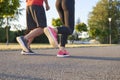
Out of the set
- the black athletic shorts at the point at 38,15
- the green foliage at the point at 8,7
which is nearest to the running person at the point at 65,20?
the black athletic shorts at the point at 38,15

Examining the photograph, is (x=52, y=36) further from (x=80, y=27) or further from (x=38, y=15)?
(x=80, y=27)

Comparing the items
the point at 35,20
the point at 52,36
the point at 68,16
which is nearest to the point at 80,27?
the point at 35,20

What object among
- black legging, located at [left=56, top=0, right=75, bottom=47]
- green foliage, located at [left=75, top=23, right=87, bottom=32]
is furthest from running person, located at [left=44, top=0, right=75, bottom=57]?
green foliage, located at [left=75, top=23, right=87, bottom=32]

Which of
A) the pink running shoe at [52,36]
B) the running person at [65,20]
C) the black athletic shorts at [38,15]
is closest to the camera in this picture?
the pink running shoe at [52,36]

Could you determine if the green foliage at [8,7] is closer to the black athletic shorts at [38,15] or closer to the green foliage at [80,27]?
the black athletic shorts at [38,15]

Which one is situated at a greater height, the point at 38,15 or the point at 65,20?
the point at 38,15

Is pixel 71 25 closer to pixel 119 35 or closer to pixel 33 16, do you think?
pixel 33 16

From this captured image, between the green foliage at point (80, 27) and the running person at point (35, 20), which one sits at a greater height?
the running person at point (35, 20)

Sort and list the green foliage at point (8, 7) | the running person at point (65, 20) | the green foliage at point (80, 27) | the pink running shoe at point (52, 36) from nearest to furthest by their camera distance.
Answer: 1. the pink running shoe at point (52, 36)
2. the running person at point (65, 20)
3. the green foliage at point (8, 7)
4. the green foliage at point (80, 27)

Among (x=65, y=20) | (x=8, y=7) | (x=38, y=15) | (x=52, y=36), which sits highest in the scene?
(x=38, y=15)

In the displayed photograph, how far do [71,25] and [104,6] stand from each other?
226 ft

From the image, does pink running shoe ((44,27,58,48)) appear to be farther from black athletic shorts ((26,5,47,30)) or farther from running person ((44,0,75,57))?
black athletic shorts ((26,5,47,30))

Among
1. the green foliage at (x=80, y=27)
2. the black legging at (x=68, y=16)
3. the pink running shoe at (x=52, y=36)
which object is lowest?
the green foliage at (x=80, y=27)

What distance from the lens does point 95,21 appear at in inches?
2958
